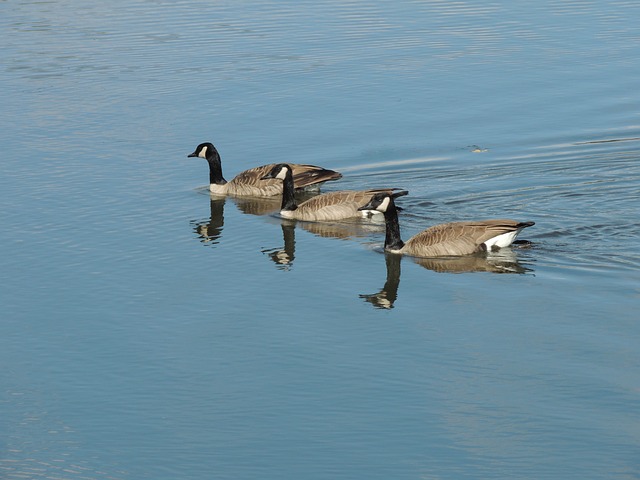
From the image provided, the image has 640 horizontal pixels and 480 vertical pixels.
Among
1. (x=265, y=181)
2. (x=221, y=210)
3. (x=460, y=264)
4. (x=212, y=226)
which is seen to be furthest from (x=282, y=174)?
(x=460, y=264)

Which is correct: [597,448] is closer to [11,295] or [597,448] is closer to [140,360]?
[140,360]

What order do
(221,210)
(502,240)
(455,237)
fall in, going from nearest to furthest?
(502,240) < (455,237) < (221,210)

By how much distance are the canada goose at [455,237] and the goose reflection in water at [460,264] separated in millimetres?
93

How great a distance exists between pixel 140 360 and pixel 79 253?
472 cm

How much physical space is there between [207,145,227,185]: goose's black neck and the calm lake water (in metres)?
0.52

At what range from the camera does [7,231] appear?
61.2 ft

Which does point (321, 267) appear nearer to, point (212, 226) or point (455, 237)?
point (455, 237)

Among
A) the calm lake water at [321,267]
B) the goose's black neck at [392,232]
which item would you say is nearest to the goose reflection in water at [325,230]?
the calm lake water at [321,267]

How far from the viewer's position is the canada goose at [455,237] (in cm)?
1658

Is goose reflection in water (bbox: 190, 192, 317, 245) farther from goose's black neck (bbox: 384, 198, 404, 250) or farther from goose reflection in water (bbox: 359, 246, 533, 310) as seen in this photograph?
goose reflection in water (bbox: 359, 246, 533, 310)

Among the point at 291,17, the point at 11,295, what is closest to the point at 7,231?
the point at 11,295

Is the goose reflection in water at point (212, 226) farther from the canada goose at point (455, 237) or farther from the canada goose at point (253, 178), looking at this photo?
the canada goose at point (455, 237)

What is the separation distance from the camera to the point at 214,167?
69.2 ft

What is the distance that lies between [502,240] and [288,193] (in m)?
4.46
